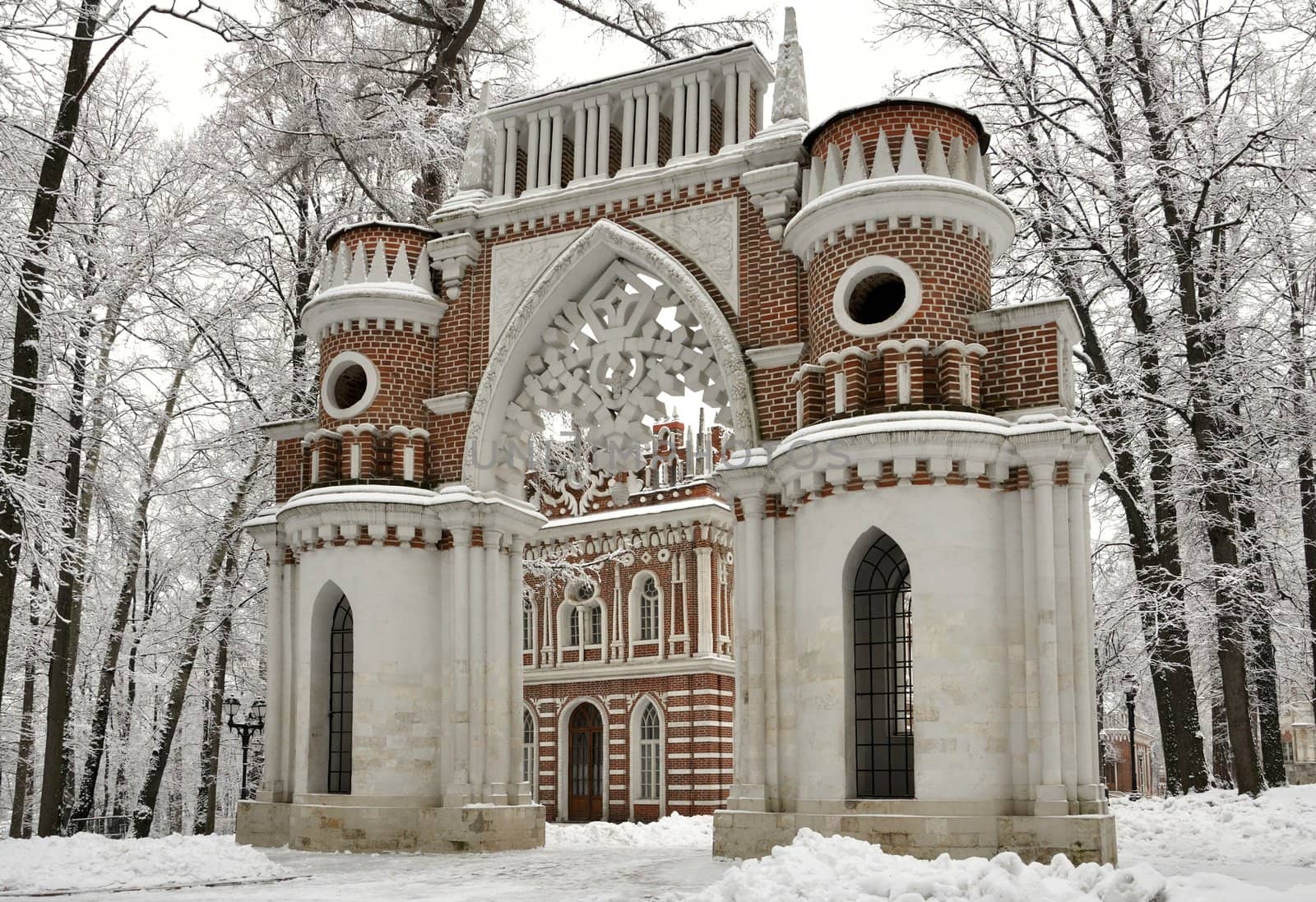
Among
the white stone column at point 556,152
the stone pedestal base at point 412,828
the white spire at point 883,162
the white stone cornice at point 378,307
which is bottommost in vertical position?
the stone pedestal base at point 412,828

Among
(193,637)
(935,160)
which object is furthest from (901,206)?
(193,637)

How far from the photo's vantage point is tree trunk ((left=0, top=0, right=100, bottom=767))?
11641 millimetres

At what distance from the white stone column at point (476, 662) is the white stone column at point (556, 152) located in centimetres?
457

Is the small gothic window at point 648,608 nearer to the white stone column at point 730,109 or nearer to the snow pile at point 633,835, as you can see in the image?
the snow pile at point 633,835

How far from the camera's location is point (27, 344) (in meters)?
12.1

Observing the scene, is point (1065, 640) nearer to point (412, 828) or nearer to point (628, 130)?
point (412, 828)

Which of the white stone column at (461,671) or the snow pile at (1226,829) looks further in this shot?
the white stone column at (461,671)

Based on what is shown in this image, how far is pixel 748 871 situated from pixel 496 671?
7.31 meters

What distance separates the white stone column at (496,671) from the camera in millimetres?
15852

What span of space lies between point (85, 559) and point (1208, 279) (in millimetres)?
15679

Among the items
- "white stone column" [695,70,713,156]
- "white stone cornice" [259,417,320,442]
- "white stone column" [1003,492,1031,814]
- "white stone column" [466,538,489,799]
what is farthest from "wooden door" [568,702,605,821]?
"white stone column" [1003,492,1031,814]

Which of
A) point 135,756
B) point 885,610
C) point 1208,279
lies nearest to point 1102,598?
point 1208,279

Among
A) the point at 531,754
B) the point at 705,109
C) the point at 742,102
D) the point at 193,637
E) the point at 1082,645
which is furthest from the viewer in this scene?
the point at 531,754

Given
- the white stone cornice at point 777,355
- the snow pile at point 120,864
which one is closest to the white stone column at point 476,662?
the snow pile at point 120,864
